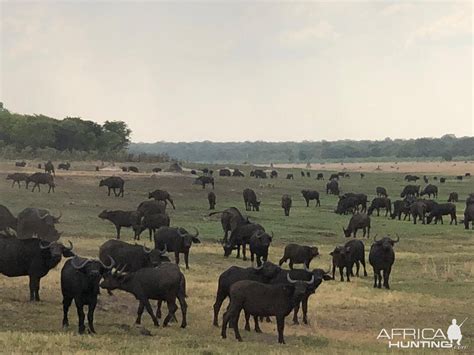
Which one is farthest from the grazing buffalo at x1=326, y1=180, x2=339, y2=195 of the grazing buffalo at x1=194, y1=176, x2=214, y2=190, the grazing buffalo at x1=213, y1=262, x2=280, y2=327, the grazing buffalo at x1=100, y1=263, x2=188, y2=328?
the grazing buffalo at x1=100, y1=263, x2=188, y2=328

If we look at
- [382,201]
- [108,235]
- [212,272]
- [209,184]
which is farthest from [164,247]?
[209,184]

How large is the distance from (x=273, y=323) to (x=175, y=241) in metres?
6.96

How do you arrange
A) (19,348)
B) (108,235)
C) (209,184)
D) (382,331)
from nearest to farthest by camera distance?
(19,348) < (382,331) < (108,235) < (209,184)

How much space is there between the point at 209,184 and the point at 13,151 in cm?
3286

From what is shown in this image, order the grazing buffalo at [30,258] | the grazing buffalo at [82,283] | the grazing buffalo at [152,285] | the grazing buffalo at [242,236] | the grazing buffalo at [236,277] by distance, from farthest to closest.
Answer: the grazing buffalo at [242,236] < the grazing buffalo at [30,258] < the grazing buffalo at [236,277] < the grazing buffalo at [152,285] < the grazing buffalo at [82,283]

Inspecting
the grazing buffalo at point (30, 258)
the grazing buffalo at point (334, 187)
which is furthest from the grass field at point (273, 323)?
the grazing buffalo at point (334, 187)

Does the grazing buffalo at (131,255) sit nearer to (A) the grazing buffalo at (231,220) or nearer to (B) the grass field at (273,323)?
(B) the grass field at (273,323)

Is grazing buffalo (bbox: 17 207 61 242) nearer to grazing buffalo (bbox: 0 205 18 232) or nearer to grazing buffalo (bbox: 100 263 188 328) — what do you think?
grazing buffalo (bbox: 0 205 18 232)

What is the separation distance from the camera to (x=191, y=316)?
15.7 meters

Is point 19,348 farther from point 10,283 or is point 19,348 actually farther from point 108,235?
point 108,235

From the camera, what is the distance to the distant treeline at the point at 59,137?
268 feet

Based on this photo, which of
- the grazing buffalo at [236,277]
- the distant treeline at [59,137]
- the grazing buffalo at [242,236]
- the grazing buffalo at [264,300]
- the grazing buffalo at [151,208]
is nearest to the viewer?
the grazing buffalo at [264,300]

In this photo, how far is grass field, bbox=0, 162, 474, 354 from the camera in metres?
12.8

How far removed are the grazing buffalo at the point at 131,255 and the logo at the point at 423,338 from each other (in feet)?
20.1
